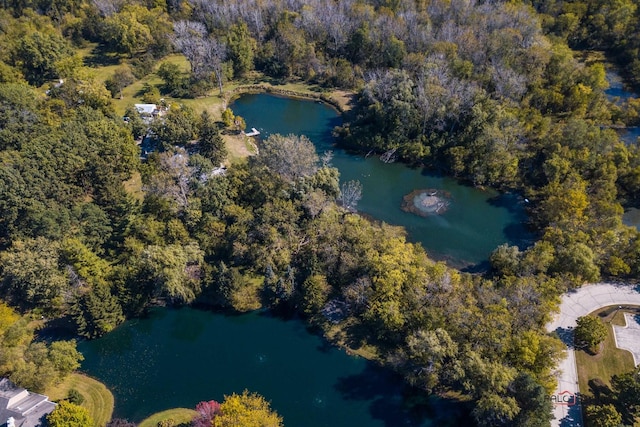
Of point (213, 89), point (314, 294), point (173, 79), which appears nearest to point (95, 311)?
point (314, 294)

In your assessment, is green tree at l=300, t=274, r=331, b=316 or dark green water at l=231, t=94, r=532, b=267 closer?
green tree at l=300, t=274, r=331, b=316

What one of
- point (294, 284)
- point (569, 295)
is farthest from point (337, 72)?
point (569, 295)

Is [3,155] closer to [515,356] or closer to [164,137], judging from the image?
[164,137]

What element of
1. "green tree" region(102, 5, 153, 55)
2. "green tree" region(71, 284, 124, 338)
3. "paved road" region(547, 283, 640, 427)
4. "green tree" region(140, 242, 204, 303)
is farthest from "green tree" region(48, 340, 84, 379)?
"green tree" region(102, 5, 153, 55)

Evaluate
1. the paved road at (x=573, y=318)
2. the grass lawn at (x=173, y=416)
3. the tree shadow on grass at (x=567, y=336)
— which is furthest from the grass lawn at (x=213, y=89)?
the tree shadow on grass at (x=567, y=336)

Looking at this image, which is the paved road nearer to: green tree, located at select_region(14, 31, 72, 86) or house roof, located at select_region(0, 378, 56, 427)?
house roof, located at select_region(0, 378, 56, 427)

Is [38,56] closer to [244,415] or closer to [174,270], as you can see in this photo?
[174,270]

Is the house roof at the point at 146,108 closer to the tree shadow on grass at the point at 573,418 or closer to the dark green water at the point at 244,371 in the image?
the dark green water at the point at 244,371
